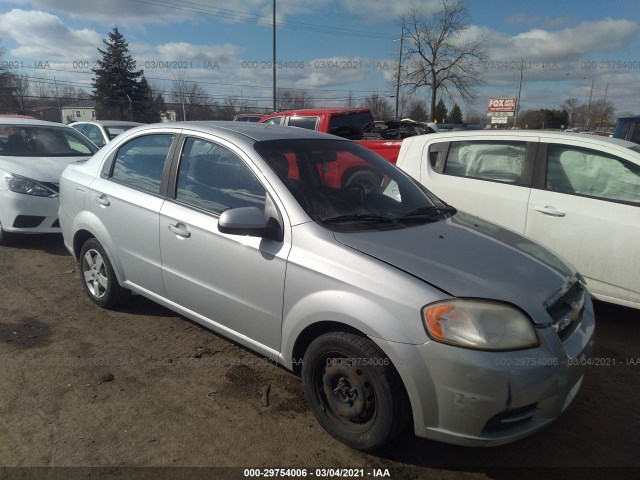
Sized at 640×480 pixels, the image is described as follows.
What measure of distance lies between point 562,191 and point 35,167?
20.5ft

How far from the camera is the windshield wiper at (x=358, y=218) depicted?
282cm

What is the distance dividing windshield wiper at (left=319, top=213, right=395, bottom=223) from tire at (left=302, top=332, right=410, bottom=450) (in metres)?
0.68

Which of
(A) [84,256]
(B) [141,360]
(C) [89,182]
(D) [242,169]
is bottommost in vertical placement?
(B) [141,360]

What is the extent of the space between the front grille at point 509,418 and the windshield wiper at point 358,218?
49.7 inches

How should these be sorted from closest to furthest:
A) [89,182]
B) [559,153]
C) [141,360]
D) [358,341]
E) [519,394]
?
[519,394]
[358,341]
[141,360]
[89,182]
[559,153]

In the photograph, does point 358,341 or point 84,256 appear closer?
point 358,341

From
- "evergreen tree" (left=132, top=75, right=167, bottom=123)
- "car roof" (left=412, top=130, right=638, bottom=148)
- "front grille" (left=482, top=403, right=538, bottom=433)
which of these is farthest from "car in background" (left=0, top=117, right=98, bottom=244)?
"evergreen tree" (left=132, top=75, right=167, bottom=123)

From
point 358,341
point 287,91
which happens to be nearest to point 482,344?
point 358,341

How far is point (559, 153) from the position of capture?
4539mm

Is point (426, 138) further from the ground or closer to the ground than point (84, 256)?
further from the ground

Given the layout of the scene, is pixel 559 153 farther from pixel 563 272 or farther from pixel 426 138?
pixel 563 272

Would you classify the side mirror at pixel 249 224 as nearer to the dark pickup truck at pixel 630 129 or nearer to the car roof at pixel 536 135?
the car roof at pixel 536 135

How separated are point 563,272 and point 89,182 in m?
3.79

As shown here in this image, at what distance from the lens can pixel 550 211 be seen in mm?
4379
